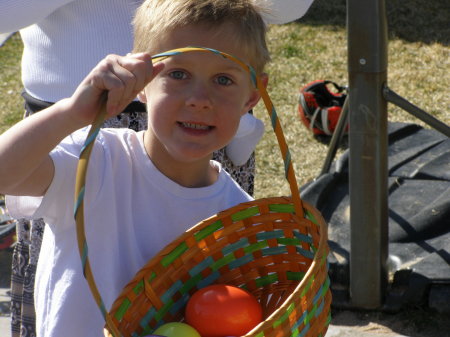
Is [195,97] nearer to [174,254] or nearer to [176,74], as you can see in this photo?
[176,74]

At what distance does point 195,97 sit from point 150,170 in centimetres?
24

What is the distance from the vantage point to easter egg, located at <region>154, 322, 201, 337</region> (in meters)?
1.56

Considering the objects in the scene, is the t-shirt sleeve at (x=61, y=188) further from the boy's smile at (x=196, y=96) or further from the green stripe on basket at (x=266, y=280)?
the green stripe on basket at (x=266, y=280)

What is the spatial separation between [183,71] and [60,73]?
72 cm

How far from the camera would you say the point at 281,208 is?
5.71 ft

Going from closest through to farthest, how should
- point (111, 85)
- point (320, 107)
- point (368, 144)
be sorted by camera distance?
point (111, 85) < point (368, 144) < point (320, 107)

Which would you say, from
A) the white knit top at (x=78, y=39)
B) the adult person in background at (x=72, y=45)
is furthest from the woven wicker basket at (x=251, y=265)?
the white knit top at (x=78, y=39)

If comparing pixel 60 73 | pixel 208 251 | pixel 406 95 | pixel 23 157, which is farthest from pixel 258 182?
pixel 23 157

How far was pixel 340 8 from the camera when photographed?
23.1 feet

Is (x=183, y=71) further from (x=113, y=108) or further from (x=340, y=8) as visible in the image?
(x=340, y=8)

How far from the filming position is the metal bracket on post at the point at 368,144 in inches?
116

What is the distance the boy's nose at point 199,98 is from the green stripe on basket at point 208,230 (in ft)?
0.88

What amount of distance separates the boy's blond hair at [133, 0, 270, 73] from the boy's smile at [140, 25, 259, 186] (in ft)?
0.05

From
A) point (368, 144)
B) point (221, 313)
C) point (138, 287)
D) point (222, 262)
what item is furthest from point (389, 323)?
point (138, 287)
